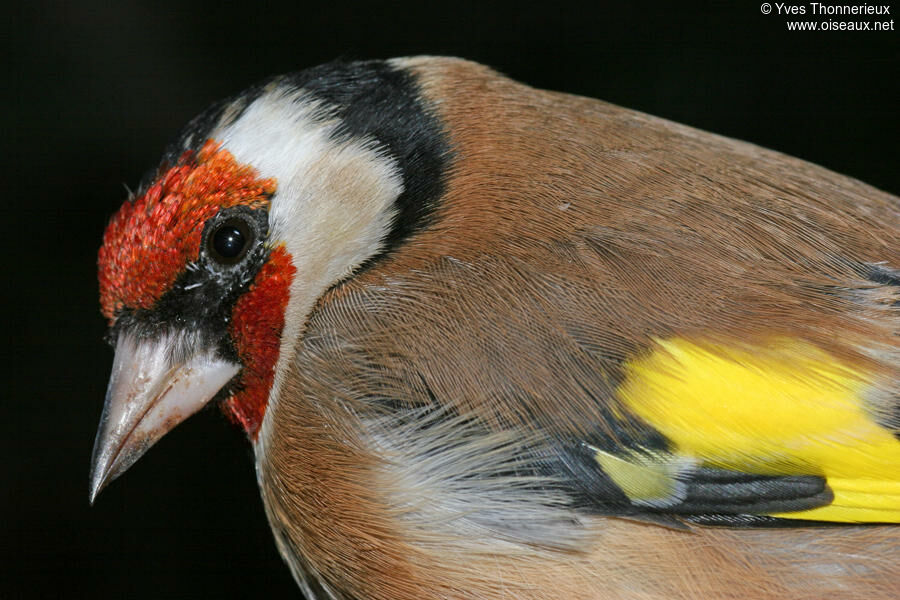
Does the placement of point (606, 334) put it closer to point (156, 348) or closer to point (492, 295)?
point (492, 295)

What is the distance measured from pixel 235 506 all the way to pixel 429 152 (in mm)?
1884

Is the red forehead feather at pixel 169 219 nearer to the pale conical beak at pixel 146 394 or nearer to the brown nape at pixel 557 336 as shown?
the pale conical beak at pixel 146 394

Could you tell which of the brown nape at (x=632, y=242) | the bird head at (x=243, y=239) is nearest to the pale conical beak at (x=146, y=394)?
the bird head at (x=243, y=239)

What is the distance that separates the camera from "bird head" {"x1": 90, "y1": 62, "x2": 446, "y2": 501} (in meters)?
1.35

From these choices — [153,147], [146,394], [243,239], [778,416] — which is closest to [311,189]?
[243,239]

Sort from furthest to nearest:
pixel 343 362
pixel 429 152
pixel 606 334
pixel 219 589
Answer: pixel 219 589, pixel 429 152, pixel 343 362, pixel 606 334

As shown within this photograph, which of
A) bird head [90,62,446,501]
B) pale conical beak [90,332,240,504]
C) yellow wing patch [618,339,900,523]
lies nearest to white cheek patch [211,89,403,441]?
bird head [90,62,446,501]

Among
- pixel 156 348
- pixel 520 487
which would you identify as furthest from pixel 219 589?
pixel 520 487

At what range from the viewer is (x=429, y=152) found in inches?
58.4

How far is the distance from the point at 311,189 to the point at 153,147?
1.73 m

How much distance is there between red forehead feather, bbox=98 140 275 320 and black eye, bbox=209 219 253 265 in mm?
26

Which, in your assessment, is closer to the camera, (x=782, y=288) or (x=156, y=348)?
(x=782, y=288)

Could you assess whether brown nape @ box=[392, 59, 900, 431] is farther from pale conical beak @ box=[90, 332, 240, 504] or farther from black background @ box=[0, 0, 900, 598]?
black background @ box=[0, 0, 900, 598]

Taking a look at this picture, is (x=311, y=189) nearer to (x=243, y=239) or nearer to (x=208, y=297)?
(x=243, y=239)
